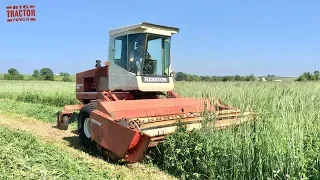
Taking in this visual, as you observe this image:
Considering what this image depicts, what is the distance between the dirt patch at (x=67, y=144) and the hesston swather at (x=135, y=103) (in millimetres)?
191

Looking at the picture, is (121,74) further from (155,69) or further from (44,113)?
(44,113)

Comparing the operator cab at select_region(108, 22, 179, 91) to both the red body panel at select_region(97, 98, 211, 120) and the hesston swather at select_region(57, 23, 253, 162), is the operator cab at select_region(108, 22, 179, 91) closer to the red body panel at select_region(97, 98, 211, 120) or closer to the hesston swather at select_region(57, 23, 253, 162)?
the hesston swather at select_region(57, 23, 253, 162)

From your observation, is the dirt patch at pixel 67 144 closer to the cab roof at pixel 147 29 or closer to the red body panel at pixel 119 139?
the red body panel at pixel 119 139

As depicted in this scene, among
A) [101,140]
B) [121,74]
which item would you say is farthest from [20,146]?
[121,74]

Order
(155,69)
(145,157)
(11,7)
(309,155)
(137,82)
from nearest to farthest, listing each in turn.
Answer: (309,155), (145,157), (137,82), (155,69), (11,7)

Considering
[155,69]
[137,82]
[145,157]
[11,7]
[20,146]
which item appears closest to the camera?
[20,146]

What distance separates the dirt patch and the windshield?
6.90 feet

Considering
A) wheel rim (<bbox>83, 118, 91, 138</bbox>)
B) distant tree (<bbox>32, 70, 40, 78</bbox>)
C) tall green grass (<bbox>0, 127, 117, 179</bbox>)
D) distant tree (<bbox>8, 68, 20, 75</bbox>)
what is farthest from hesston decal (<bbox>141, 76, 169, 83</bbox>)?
distant tree (<bbox>8, 68, 20, 75</bbox>)

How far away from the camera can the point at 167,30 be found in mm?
7383

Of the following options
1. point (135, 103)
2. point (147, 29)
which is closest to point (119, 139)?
point (135, 103)

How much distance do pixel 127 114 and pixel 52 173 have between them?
2089 mm

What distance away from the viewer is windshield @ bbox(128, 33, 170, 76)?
6989 millimetres

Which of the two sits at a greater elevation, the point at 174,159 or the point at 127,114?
the point at 127,114

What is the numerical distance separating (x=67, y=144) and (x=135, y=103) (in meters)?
2.03
